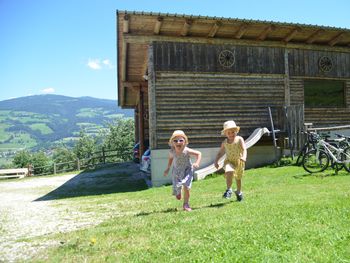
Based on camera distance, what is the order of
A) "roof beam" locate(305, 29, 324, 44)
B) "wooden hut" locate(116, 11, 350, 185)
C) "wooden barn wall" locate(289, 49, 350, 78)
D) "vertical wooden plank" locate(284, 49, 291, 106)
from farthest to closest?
"wooden barn wall" locate(289, 49, 350, 78) → "vertical wooden plank" locate(284, 49, 291, 106) → "roof beam" locate(305, 29, 324, 44) → "wooden hut" locate(116, 11, 350, 185)

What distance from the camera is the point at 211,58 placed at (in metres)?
13.4

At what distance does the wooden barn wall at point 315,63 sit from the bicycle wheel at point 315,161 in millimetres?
5255

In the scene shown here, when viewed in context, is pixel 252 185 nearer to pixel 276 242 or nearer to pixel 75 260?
pixel 276 242

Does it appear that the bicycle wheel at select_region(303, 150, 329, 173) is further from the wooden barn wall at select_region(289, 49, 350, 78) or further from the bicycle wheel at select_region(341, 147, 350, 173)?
the wooden barn wall at select_region(289, 49, 350, 78)

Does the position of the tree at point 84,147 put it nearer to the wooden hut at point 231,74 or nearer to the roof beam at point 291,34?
the wooden hut at point 231,74

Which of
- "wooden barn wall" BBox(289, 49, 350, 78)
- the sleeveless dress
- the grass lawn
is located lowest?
the grass lawn

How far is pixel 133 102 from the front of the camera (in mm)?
26609

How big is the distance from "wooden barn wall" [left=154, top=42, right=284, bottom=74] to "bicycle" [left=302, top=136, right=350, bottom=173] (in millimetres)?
4716

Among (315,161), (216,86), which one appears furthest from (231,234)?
(216,86)

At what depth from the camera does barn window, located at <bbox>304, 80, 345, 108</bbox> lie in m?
14.9

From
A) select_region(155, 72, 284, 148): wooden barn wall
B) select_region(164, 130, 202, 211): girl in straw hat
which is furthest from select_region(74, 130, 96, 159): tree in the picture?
select_region(164, 130, 202, 211): girl in straw hat

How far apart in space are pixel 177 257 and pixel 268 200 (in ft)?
10.6

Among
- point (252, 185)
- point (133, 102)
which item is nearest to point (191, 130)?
point (252, 185)

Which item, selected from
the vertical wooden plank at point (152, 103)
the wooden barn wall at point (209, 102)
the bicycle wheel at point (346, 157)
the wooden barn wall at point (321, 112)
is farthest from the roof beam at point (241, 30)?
the bicycle wheel at point (346, 157)
